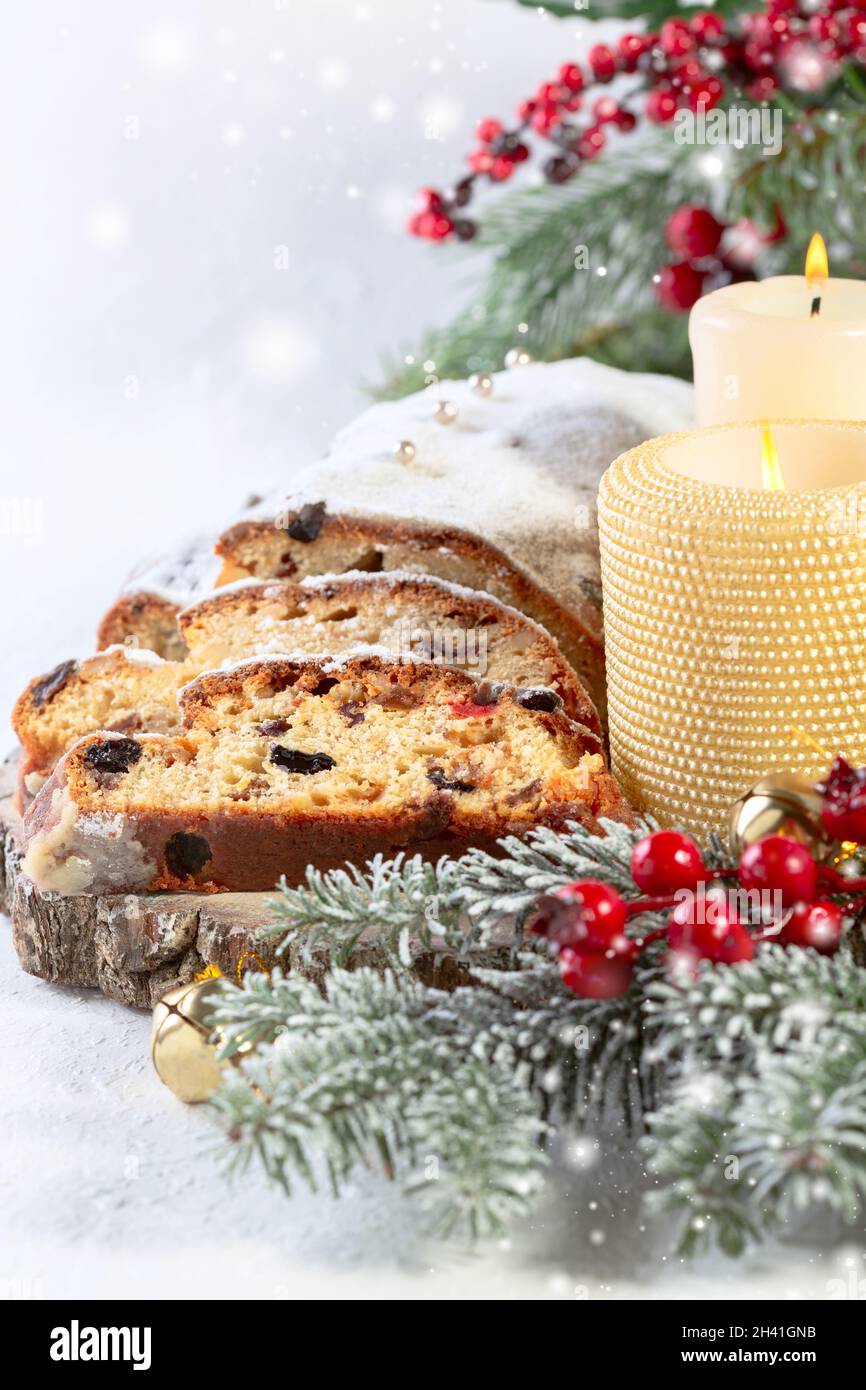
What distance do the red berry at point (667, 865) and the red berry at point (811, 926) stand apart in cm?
7

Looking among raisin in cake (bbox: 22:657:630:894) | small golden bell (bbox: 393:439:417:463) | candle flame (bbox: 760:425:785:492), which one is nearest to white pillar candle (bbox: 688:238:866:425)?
candle flame (bbox: 760:425:785:492)

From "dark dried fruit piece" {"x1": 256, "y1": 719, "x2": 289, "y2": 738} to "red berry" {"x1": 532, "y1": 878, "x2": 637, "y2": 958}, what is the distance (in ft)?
1.44

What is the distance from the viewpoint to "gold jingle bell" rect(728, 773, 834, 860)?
1.16 meters

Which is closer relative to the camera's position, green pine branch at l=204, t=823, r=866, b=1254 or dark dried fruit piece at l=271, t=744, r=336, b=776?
green pine branch at l=204, t=823, r=866, b=1254

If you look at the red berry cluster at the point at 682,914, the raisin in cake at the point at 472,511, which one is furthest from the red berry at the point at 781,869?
the raisin in cake at the point at 472,511

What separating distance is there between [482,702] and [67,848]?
→ 0.38 m

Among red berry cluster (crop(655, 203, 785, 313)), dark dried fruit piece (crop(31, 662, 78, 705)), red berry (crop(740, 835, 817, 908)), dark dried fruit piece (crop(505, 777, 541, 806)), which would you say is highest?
red berry cluster (crop(655, 203, 785, 313))

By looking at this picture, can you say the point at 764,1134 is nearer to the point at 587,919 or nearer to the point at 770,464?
the point at 587,919

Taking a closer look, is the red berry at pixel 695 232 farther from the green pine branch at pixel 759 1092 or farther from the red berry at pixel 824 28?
the green pine branch at pixel 759 1092

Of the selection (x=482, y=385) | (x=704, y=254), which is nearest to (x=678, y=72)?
(x=704, y=254)

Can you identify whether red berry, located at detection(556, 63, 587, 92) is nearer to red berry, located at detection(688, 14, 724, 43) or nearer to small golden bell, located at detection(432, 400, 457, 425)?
red berry, located at detection(688, 14, 724, 43)

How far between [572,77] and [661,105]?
0.40ft

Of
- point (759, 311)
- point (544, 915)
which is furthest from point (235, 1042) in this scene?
point (759, 311)

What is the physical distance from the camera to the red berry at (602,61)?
2.07 m
